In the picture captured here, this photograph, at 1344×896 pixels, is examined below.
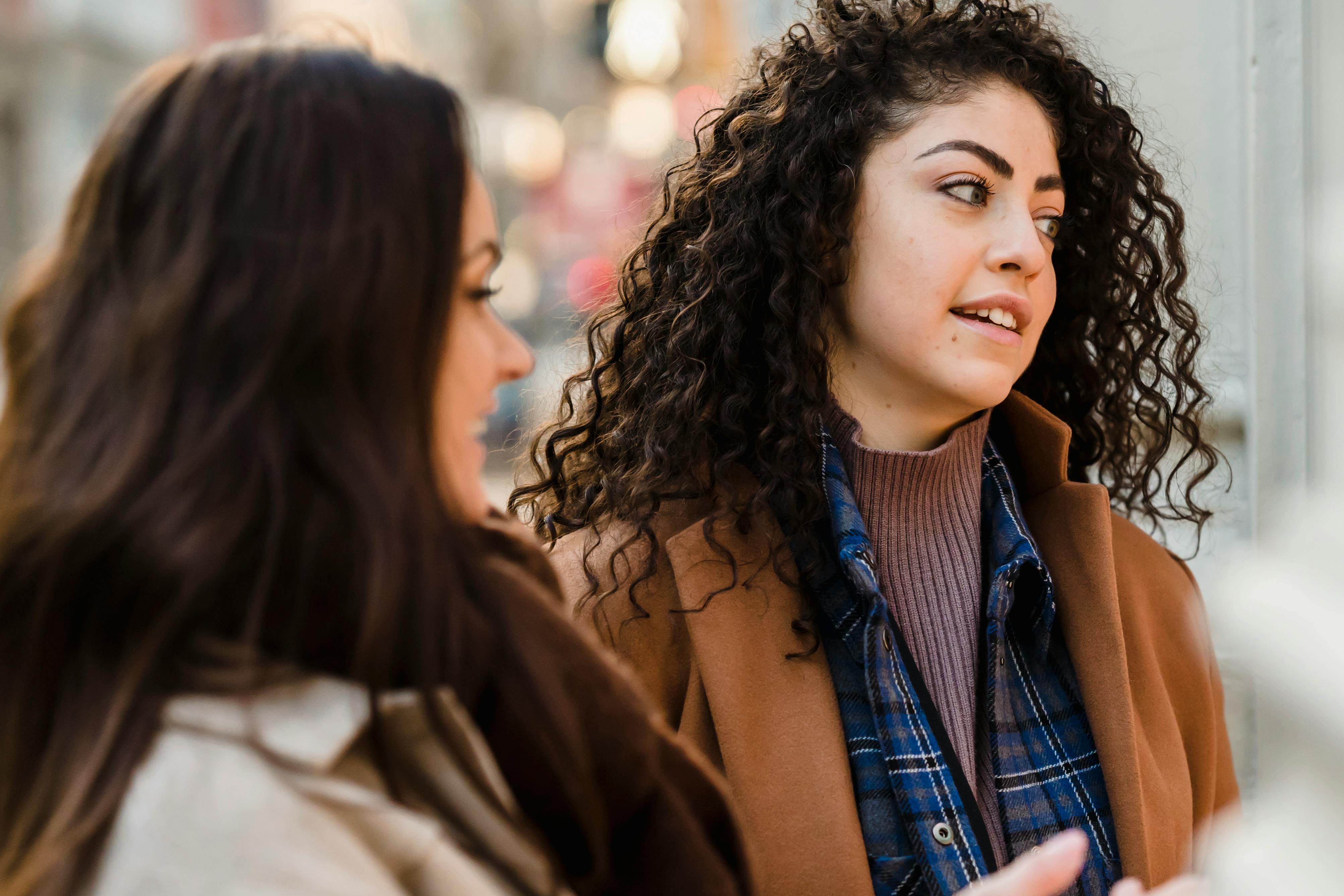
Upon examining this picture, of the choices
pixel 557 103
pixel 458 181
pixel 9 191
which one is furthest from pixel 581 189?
pixel 458 181

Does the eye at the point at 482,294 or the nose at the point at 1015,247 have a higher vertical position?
the nose at the point at 1015,247

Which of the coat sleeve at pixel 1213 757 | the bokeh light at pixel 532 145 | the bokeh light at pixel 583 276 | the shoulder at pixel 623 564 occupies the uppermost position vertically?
the bokeh light at pixel 532 145

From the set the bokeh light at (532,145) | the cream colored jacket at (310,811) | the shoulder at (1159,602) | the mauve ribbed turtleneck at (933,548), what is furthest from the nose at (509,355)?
the bokeh light at (532,145)

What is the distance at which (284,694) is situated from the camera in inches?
46.2

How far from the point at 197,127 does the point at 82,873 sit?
0.73 meters

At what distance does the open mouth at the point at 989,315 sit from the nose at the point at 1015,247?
0.25ft

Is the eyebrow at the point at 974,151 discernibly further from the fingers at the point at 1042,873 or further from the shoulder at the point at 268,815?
the shoulder at the point at 268,815

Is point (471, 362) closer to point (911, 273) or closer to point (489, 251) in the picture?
point (489, 251)

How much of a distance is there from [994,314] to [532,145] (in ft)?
59.0

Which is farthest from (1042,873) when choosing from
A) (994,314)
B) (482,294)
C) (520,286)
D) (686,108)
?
(520,286)

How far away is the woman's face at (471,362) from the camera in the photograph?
1364 millimetres

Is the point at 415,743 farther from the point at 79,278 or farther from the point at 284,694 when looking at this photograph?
the point at 79,278

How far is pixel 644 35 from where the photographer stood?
9.23m

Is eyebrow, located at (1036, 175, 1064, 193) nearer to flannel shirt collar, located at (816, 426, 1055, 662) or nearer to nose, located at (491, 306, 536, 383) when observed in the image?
flannel shirt collar, located at (816, 426, 1055, 662)
